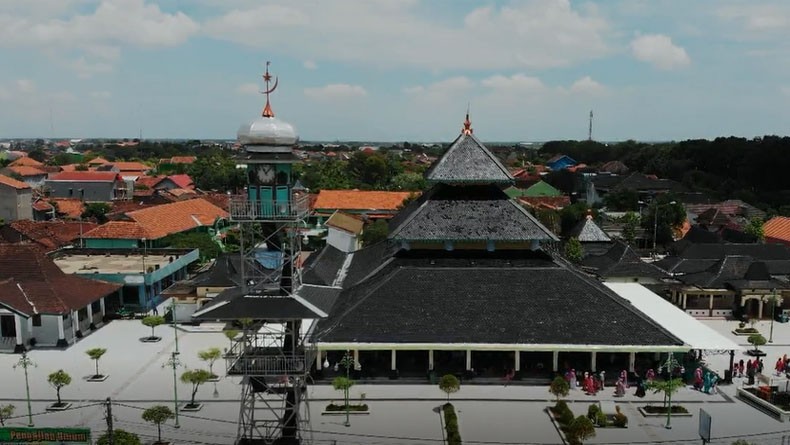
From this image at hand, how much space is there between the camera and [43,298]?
3089 cm

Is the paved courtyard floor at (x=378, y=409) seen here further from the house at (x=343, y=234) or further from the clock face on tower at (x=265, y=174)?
the house at (x=343, y=234)

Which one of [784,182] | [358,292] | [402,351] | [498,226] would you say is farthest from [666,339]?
[784,182]

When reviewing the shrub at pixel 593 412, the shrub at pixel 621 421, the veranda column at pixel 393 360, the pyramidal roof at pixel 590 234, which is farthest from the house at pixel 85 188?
the shrub at pixel 621 421

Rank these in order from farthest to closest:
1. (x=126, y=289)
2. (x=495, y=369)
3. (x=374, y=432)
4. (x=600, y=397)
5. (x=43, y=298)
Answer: (x=126, y=289)
(x=43, y=298)
(x=495, y=369)
(x=600, y=397)
(x=374, y=432)

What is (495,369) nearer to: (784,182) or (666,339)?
(666,339)

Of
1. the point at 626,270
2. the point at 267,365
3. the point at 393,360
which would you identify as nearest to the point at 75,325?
the point at 393,360

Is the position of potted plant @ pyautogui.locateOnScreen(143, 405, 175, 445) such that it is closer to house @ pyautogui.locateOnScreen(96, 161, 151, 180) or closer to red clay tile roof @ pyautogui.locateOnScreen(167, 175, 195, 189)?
red clay tile roof @ pyautogui.locateOnScreen(167, 175, 195, 189)

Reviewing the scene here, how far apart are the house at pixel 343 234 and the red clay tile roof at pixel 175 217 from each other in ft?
27.5

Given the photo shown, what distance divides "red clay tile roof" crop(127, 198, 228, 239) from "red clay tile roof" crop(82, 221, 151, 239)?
0.51 metres

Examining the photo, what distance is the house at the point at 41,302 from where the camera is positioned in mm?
29766

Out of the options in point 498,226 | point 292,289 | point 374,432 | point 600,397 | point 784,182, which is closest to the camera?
point 292,289

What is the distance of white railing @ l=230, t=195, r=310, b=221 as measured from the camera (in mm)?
15984

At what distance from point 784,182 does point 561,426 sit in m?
75.2

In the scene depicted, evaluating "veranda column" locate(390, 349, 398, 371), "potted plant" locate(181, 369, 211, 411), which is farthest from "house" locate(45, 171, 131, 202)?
"veranda column" locate(390, 349, 398, 371)
